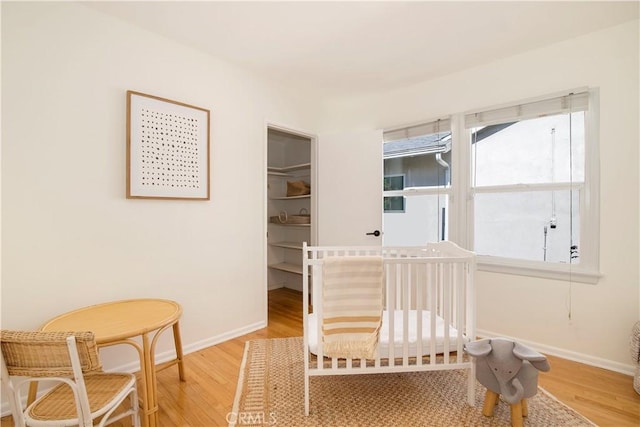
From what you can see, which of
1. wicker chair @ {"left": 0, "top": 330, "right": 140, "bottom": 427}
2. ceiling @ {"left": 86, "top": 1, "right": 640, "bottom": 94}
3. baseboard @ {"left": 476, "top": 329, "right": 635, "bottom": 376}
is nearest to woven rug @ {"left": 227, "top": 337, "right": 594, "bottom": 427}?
baseboard @ {"left": 476, "top": 329, "right": 635, "bottom": 376}

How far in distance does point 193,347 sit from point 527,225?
275 centimetres

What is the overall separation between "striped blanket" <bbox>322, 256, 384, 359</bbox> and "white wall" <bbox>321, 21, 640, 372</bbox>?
1.49 meters

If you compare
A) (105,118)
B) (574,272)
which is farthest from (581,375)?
(105,118)

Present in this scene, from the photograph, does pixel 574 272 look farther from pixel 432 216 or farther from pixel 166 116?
pixel 166 116

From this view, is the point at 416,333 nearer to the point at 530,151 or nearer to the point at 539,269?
the point at 539,269

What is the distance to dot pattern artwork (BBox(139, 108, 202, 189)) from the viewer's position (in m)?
1.95

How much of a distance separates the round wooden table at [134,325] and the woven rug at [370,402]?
16.7 inches

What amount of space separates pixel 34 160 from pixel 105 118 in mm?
437

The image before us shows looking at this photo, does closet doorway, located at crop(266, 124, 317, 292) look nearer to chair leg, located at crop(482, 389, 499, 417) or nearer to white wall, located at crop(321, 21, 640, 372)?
white wall, located at crop(321, 21, 640, 372)

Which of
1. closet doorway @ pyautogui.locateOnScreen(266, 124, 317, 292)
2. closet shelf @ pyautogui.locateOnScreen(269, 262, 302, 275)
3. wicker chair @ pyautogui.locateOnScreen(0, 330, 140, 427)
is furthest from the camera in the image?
closet doorway @ pyautogui.locateOnScreen(266, 124, 317, 292)

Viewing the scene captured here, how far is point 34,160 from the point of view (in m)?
1.57

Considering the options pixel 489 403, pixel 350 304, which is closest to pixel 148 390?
pixel 350 304

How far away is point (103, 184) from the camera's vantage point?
1806 mm

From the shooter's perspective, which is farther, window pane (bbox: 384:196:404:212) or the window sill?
window pane (bbox: 384:196:404:212)
